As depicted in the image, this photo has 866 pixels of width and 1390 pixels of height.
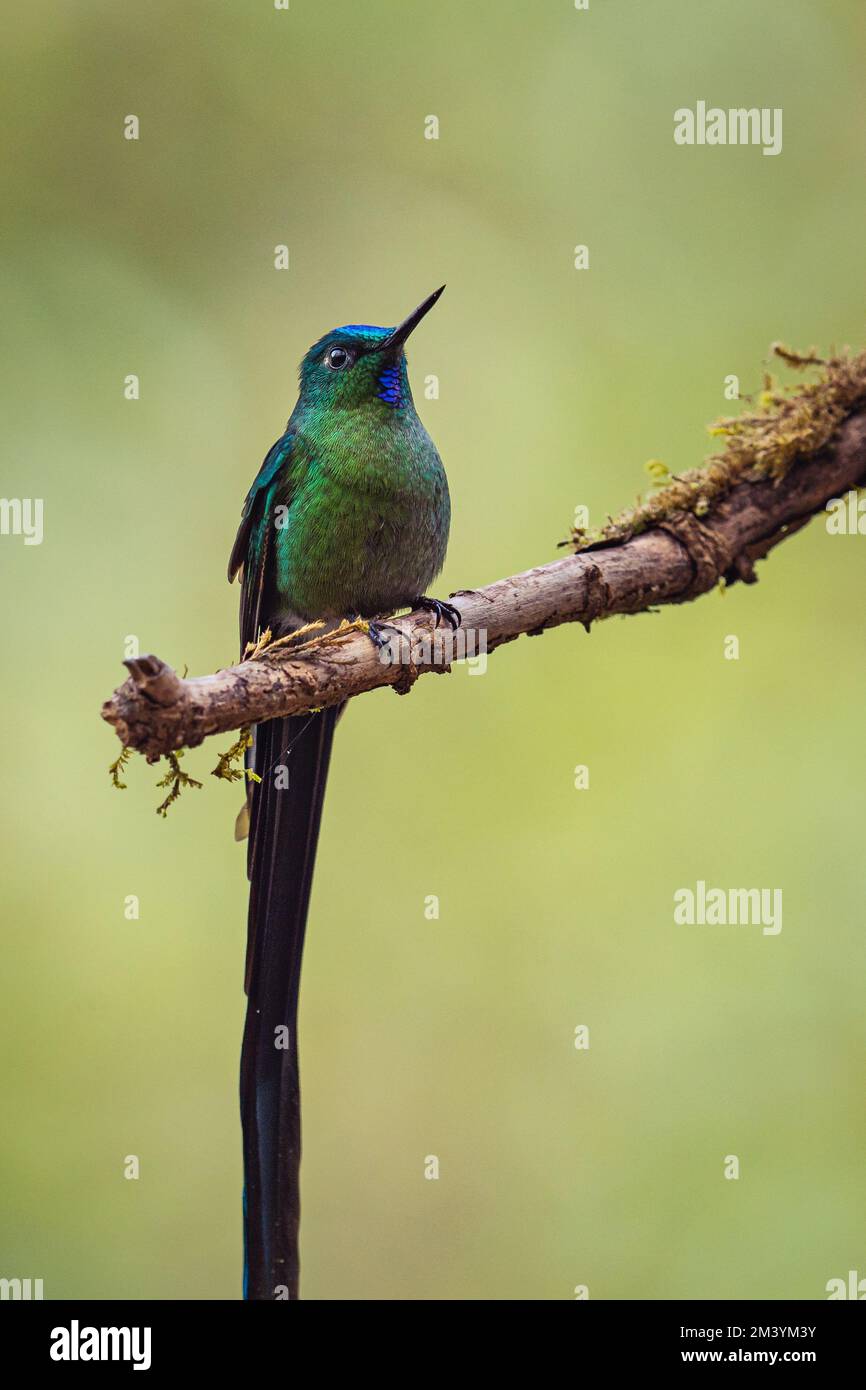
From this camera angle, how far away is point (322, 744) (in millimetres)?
4098

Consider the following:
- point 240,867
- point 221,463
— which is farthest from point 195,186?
point 240,867

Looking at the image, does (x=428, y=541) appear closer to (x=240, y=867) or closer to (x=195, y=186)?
(x=240, y=867)

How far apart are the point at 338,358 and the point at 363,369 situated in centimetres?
13

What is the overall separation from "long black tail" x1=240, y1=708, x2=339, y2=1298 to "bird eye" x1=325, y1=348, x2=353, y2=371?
131cm

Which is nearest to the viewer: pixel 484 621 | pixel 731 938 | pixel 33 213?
pixel 484 621

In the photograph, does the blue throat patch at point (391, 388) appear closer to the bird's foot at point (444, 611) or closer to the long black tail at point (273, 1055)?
the bird's foot at point (444, 611)

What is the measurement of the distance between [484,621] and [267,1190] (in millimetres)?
1838

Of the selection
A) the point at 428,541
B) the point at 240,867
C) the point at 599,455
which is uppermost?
the point at 599,455

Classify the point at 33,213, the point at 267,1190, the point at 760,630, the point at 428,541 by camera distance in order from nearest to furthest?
the point at 267,1190 < the point at 428,541 < the point at 760,630 < the point at 33,213

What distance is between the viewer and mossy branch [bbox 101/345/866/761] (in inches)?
131

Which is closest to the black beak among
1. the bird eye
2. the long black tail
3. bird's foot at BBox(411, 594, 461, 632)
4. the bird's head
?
the bird's head

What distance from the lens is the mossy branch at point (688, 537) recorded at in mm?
3336

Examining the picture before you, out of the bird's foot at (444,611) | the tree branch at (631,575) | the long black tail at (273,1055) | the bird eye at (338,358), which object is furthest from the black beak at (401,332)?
the long black tail at (273,1055)

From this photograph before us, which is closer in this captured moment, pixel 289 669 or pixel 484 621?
pixel 289 669
